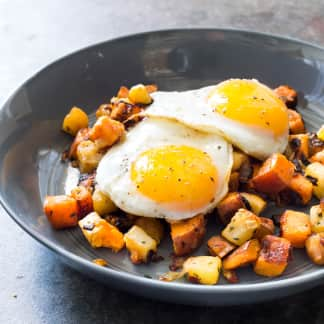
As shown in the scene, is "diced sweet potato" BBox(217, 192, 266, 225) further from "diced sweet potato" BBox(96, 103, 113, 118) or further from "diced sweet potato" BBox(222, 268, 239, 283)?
"diced sweet potato" BBox(96, 103, 113, 118)

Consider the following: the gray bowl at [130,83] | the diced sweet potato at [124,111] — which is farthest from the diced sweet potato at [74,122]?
the diced sweet potato at [124,111]

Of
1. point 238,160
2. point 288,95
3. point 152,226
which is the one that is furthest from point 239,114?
point 152,226

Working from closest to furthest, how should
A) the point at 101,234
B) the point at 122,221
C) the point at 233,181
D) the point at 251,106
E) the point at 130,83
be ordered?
the point at 101,234 < the point at 122,221 < the point at 233,181 < the point at 251,106 < the point at 130,83

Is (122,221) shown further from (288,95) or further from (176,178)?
(288,95)

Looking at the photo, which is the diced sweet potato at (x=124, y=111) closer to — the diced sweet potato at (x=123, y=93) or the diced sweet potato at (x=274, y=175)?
the diced sweet potato at (x=123, y=93)

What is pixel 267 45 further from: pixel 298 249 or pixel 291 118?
pixel 298 249

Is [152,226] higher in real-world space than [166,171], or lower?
lower
